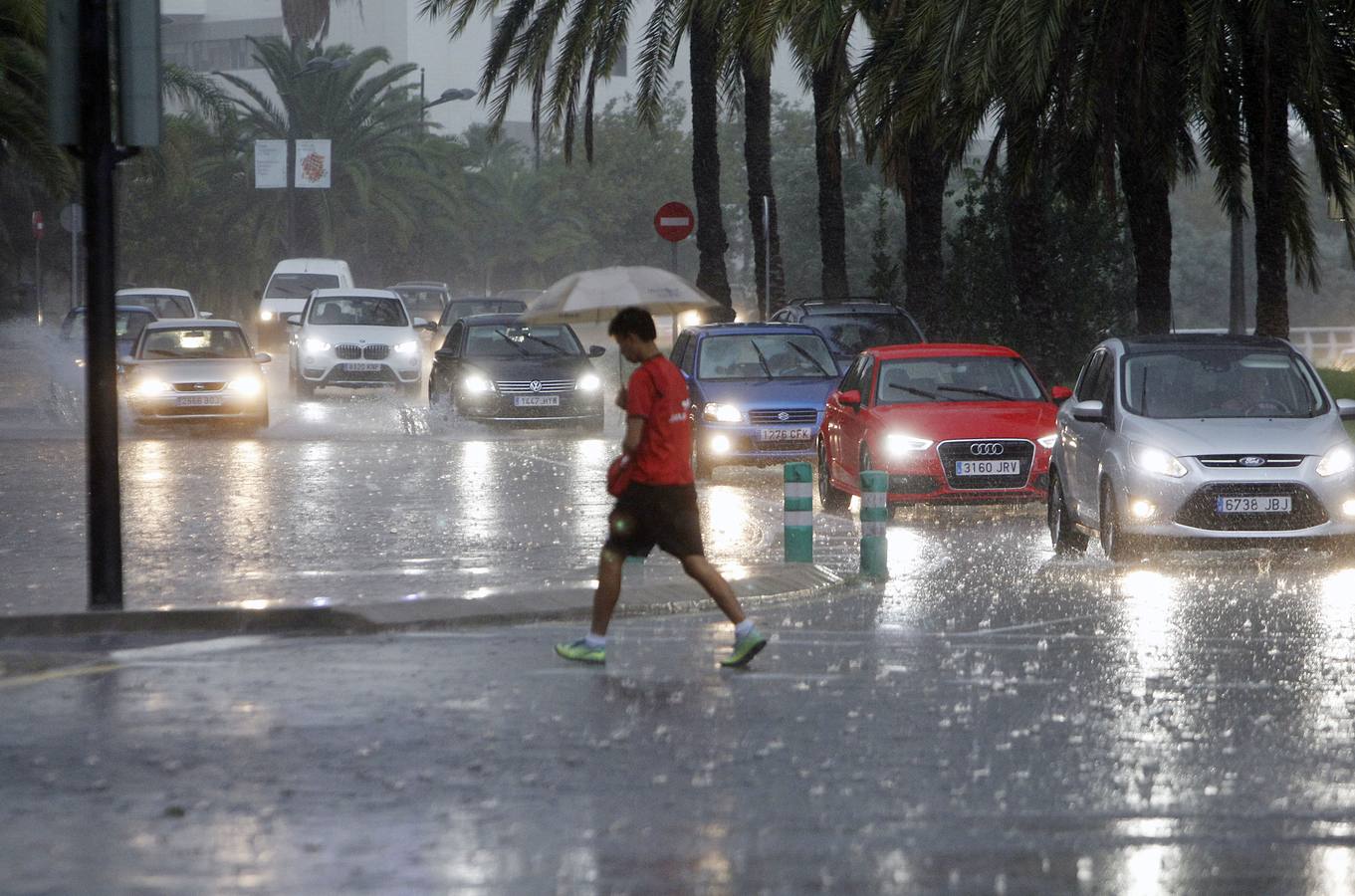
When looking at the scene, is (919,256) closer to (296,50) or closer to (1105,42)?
(1105,42)

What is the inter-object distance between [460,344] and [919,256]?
644 cm

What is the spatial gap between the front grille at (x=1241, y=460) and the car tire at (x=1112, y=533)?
66 centimetres

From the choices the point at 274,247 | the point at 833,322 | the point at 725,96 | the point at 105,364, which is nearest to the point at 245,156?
the point at 274,247

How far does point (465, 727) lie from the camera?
847 cm

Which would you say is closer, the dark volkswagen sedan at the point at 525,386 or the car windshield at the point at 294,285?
the dark volkswagen sedan at the point at 525,386

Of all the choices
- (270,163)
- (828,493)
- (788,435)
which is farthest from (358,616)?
(270,163)

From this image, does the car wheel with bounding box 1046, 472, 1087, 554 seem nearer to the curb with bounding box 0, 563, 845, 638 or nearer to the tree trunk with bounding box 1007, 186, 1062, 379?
the curb with bounding box 0, 563, 845, 638

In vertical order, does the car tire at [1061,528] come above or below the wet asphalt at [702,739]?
above

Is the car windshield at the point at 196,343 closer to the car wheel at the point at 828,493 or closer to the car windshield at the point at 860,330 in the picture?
the car windshield at the point at 860,330

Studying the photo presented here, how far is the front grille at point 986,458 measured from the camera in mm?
18422

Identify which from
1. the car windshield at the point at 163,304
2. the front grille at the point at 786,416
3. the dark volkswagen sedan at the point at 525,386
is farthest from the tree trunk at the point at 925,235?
the car windshield at the point at 163,304

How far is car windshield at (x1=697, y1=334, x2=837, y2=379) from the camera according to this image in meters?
23.6

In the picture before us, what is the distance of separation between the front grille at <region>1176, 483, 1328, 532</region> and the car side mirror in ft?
3.85

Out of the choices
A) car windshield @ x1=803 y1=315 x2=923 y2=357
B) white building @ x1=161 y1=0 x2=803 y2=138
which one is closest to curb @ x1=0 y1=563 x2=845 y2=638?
car windshield @ x1=803 y1=315 x2=923 y2=357
